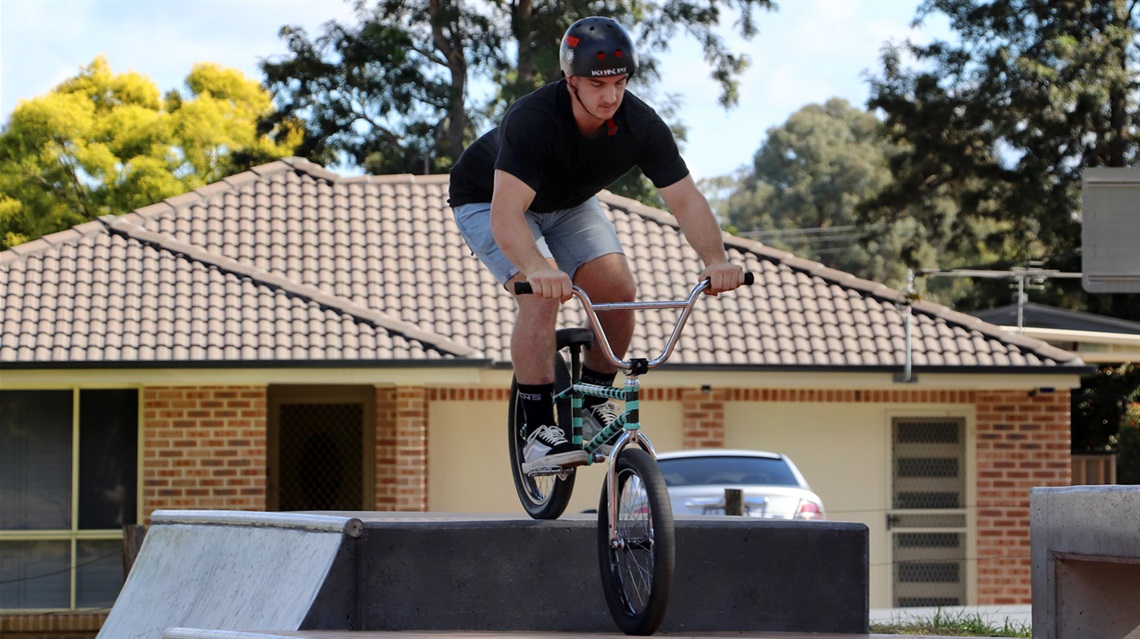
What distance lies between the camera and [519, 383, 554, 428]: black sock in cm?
543

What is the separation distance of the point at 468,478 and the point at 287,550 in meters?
11.9

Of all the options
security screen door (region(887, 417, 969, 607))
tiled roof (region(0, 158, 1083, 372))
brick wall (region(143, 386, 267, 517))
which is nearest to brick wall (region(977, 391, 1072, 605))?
security screen door (region(887, 417, 969, 607))

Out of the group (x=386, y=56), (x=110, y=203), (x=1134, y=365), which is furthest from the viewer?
(x=110, y=203)

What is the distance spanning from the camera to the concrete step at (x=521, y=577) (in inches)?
200

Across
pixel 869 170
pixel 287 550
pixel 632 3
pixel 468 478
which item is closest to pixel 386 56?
pixel 632 3

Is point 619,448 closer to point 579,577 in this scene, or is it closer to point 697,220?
point 579,577

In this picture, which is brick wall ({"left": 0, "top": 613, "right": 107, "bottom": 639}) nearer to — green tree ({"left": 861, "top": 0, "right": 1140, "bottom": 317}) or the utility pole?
the utility pole

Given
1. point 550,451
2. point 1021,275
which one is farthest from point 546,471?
point 1021,275

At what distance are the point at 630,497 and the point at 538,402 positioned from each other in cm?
82

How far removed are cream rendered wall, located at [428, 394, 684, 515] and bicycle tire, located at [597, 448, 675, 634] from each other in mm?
12214

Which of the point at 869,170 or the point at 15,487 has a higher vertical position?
the point at 869,170

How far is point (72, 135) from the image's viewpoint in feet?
120

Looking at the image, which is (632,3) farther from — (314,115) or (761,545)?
(761,545)

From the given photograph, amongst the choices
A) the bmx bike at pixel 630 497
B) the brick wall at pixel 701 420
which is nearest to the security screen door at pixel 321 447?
the brick wall at pixel 701 420
